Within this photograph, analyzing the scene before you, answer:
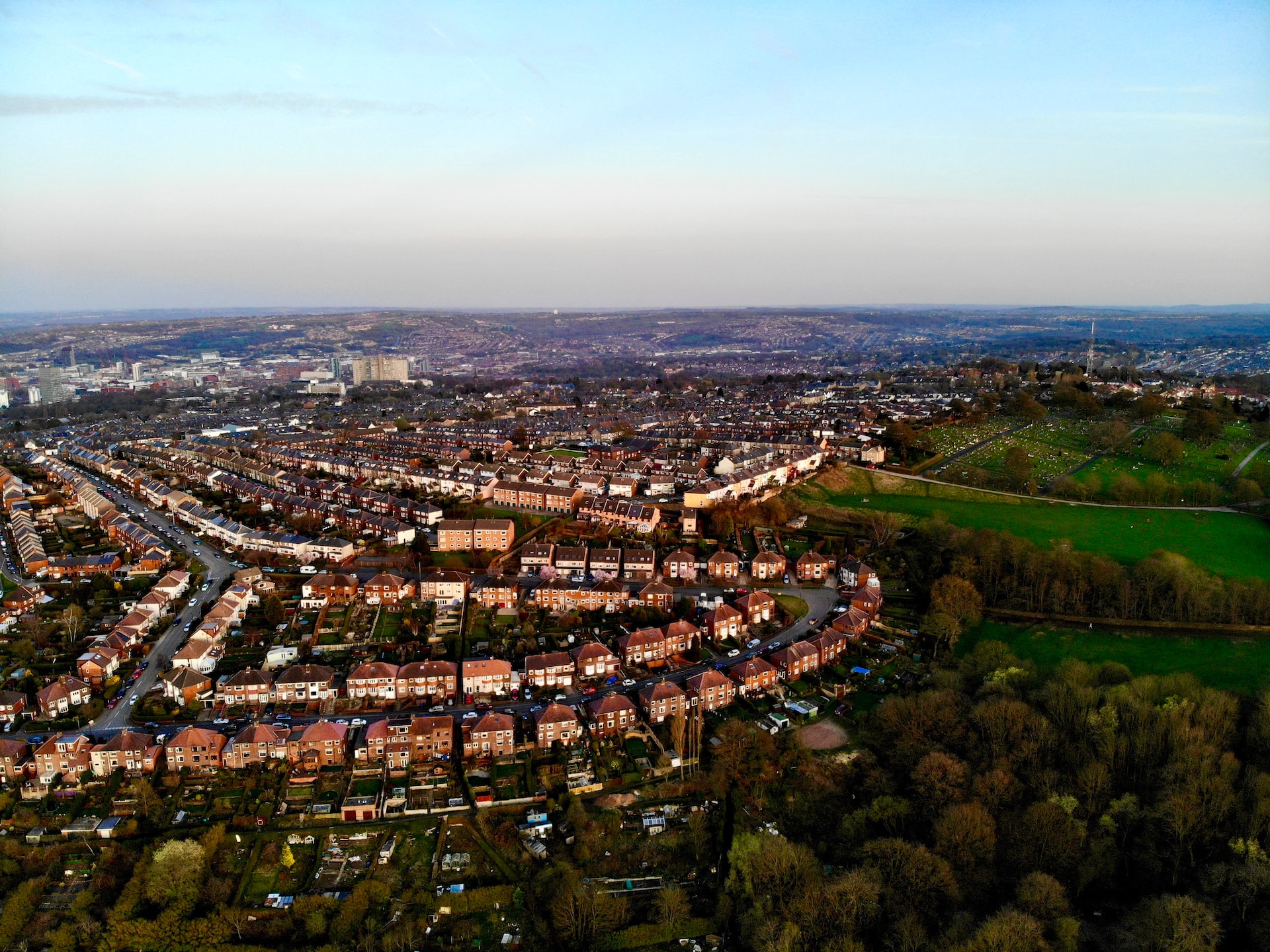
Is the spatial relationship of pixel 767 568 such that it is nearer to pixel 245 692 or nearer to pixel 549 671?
pixel 549 671

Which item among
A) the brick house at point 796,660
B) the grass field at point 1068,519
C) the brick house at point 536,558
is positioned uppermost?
the grass field at point 1068,519

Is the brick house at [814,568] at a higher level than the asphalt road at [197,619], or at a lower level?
higher

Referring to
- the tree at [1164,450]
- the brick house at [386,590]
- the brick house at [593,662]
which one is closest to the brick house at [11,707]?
the brick house at [386,590]

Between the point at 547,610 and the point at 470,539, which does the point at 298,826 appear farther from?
the point at 470,539

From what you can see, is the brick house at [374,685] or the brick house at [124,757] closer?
the brick house at [124,757]

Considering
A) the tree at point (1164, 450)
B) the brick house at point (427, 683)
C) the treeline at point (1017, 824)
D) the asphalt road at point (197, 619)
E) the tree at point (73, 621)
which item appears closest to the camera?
the treeline at point (1017, 824)

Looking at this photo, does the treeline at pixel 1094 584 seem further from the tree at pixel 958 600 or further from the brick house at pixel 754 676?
the brick house at pixel 754 676

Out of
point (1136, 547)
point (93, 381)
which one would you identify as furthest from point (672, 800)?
point (93, 381)

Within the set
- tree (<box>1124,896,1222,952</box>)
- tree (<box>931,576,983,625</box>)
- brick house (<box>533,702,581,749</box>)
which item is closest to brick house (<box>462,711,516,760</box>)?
brick house (<box>533,702,581,749</box>)
